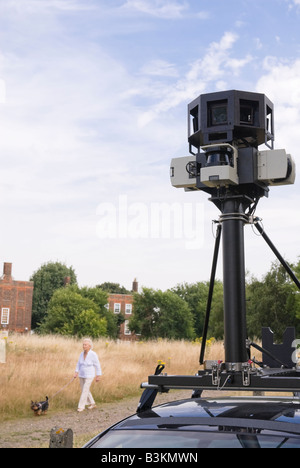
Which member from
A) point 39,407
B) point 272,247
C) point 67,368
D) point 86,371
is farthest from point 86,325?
point 272,247

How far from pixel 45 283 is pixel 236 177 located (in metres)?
78.5

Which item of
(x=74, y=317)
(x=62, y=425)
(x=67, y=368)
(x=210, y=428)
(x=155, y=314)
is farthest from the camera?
(x=74, y=317)

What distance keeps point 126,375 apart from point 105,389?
2078mm

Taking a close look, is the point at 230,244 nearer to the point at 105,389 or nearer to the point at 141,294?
the point at 105,389

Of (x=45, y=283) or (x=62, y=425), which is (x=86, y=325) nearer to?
(x=45, y=283)

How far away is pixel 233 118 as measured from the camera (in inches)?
203

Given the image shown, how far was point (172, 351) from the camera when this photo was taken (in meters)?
22.2

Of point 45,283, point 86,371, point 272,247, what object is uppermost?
point 45,283

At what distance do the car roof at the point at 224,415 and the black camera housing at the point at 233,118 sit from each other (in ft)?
9.09

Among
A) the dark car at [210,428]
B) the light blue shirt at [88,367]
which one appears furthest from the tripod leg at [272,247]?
the light blue shirt at [88,367]

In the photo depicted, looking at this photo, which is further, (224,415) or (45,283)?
(45,283)

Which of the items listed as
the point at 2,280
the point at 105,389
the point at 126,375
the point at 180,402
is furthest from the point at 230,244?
the point at 2,280

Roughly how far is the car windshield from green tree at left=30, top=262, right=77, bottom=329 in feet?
252

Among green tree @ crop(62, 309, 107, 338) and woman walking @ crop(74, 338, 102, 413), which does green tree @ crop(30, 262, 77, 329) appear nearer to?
green tree @ crop(62, 309, 107, 338)
